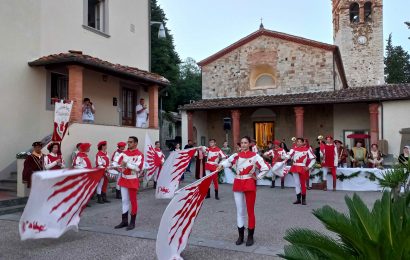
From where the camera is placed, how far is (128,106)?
17.7 metres

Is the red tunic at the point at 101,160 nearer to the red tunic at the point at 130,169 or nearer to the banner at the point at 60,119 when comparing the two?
the banner at the point at 60,119

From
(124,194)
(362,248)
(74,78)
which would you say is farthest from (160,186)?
(362,248)

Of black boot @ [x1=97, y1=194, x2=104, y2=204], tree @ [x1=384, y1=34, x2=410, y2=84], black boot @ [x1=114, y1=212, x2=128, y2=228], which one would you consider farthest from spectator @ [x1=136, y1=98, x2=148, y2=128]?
tree @ [x1=384, y1=34, x2=410, y2=84]

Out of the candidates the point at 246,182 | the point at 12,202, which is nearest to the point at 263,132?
the point at 12,202

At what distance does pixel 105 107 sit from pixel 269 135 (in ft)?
46.8

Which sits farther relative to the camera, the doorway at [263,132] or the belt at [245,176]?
the doorway at [263,132]

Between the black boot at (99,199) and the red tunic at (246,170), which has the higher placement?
the red tunic at (246,170)

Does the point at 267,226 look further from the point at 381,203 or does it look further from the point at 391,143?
the point at 391,143

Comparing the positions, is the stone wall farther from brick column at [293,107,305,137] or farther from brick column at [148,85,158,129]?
brick column at [148,85,158,129]

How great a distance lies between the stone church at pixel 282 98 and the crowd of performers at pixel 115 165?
11677 mm

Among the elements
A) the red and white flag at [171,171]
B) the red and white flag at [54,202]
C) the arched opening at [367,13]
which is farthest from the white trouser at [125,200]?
the arched opening at [367,13]

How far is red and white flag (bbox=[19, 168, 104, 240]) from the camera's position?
18.0ft

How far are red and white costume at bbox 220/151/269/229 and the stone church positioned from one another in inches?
592

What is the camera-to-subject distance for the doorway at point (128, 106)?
17312mm
